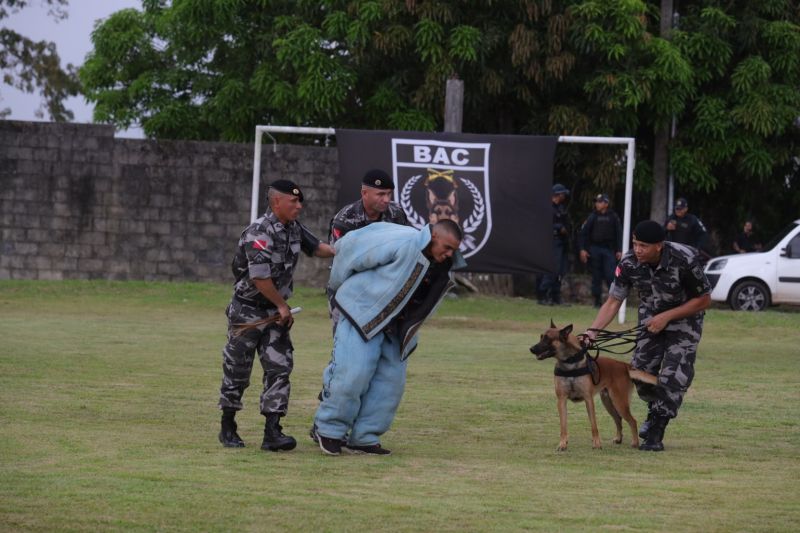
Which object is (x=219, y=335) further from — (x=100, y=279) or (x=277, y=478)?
(x=277, y=478)

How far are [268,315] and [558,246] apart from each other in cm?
1413

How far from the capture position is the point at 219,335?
61.3 feet

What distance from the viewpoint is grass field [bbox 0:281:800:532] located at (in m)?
7.36

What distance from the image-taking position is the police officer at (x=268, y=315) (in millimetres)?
9531

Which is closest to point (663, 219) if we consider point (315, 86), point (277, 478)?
point (315, 86)

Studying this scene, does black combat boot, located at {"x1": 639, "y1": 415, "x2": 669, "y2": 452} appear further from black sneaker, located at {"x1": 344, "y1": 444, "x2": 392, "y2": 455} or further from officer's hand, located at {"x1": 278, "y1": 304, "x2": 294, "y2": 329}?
officer's hand, located at {"x1": 278, "y1": 304, "x2": 294, "y2": 329}

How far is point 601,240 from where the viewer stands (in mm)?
23234

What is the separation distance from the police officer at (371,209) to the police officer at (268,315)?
123 centimetres

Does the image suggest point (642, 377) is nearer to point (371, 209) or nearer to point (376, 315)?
point (376, 315)

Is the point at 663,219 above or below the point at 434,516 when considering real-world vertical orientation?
above

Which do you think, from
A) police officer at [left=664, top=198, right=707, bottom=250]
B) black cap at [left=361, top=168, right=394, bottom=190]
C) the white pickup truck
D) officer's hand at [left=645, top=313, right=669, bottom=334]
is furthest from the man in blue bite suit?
the white pickup truck

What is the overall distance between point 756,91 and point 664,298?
16.9m

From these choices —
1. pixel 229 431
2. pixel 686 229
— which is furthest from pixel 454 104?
pixel 229 431

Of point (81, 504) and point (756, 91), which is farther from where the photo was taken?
point (756, 91)
